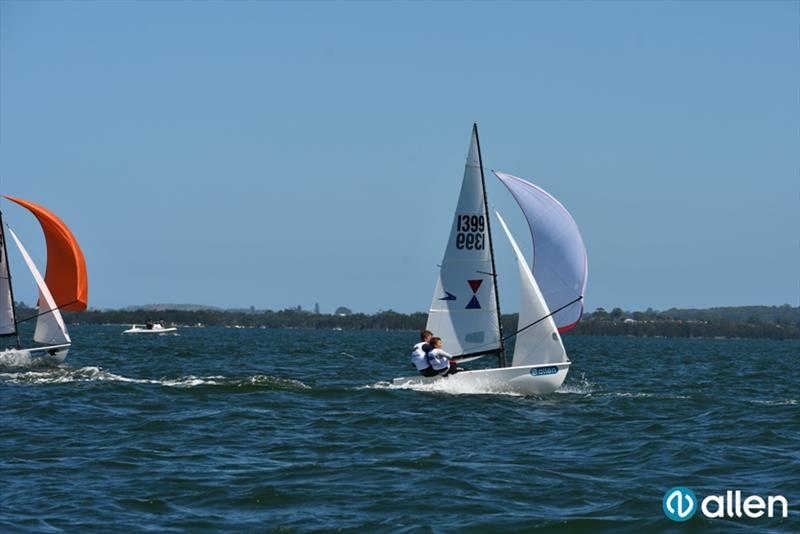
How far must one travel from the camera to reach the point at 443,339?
84.8 ft

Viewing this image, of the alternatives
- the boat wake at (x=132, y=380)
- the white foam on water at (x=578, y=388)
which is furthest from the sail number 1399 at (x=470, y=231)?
the boat wake at (x=132, y=380)

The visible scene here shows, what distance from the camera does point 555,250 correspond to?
25.2 metres

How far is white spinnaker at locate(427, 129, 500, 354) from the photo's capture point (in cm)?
2539

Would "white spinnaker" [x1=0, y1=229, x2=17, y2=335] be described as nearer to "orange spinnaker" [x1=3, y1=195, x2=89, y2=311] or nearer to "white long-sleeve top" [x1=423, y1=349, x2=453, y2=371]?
"orange spinnaker" [x1=3, y1=195, x2=89, y2=311]

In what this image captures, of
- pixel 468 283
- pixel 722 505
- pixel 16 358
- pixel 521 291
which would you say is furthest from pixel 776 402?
pixel 16 358

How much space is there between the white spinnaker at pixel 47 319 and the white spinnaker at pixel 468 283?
42.4 feet

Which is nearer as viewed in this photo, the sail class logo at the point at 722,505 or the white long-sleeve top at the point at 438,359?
the sail class logo at the point at 722,505

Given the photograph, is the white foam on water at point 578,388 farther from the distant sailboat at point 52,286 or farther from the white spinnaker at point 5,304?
the white spinnaker at point 5,304

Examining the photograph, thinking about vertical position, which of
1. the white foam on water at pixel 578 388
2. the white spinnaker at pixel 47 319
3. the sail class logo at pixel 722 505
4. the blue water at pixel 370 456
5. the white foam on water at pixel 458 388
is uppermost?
the white spinnaker at pixel 47 319

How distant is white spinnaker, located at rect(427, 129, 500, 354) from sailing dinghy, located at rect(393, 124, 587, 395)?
0.07 feet

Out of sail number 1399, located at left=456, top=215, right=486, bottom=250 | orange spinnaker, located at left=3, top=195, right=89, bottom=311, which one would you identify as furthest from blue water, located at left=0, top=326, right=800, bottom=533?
orange spinnaker, located at left=3, top=195, right=89, bottom=311

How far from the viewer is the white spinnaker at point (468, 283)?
2539cm

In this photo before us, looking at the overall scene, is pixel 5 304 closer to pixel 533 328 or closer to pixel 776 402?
pixel 533 328

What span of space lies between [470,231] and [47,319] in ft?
47.5
